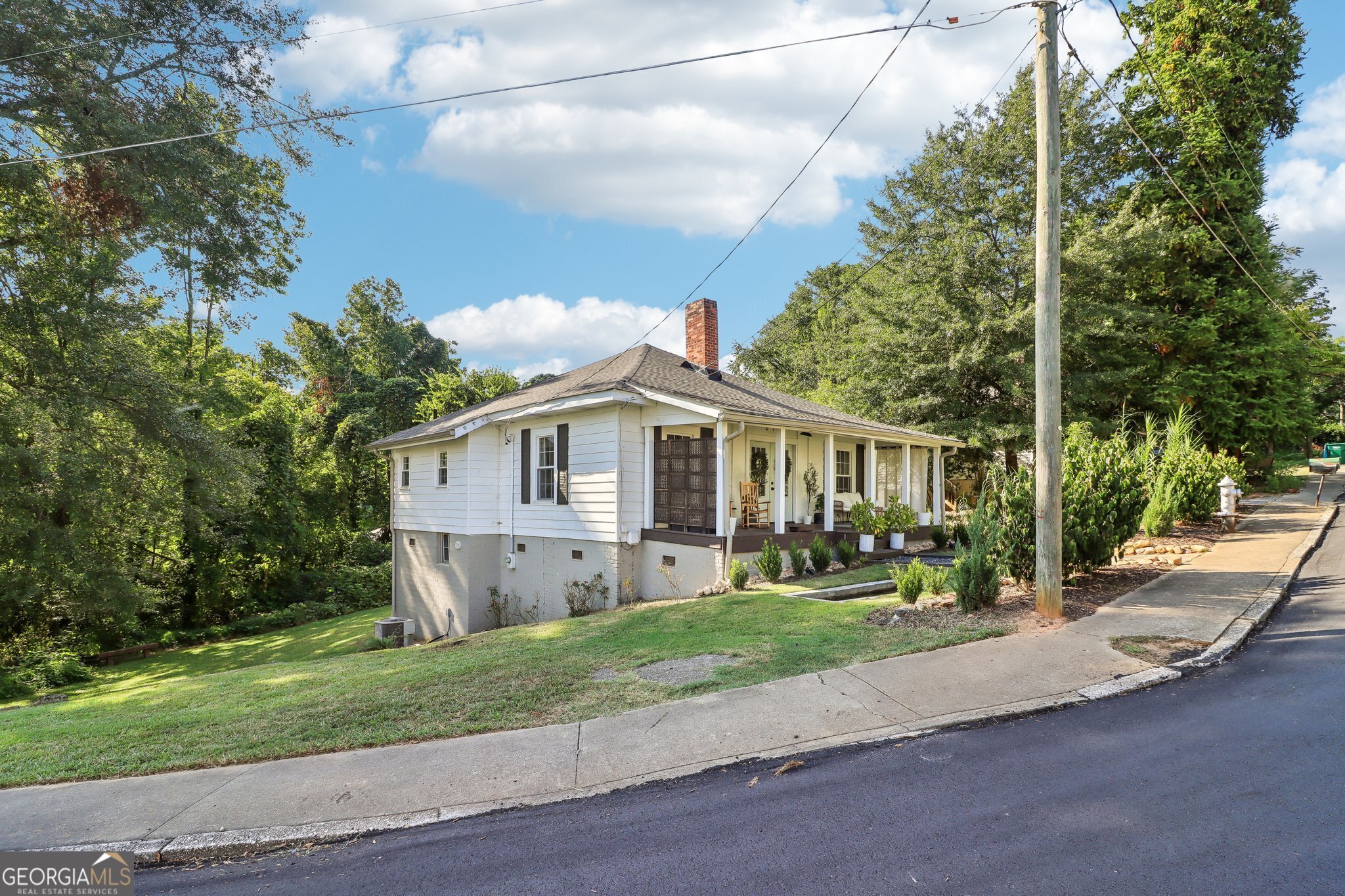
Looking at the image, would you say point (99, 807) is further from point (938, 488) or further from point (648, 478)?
point (938, 488)

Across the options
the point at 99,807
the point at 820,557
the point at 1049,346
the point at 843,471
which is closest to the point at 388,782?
the point at 99,807

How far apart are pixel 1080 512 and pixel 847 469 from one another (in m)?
8.99

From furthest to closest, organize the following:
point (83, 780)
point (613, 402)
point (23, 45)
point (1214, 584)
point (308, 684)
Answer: point (613, 402), point (23, 45), point (1214, 584), point (308, 684), point (83, 780)

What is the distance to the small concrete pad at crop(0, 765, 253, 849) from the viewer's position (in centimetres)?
382

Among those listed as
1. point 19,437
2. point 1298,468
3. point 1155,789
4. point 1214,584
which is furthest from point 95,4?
point 1298,468

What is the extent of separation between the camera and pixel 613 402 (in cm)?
1292

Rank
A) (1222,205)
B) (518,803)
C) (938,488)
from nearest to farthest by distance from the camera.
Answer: (518,803)
(938,488)
(1222,205)

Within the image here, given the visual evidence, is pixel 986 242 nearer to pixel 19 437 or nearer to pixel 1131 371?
pixel 1131 371

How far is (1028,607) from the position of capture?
829 cm

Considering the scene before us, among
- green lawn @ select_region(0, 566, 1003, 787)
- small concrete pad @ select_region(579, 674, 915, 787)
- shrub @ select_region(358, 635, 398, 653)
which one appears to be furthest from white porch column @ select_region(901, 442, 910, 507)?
shrub @ select_region(358, 635, 398, 653)

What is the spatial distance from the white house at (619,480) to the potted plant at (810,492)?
0.22ft

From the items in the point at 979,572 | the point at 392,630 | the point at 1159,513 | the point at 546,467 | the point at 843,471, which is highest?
the point at 546,467

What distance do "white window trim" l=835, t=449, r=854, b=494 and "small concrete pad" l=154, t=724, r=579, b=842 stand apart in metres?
13.7

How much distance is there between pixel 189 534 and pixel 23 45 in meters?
16.5
